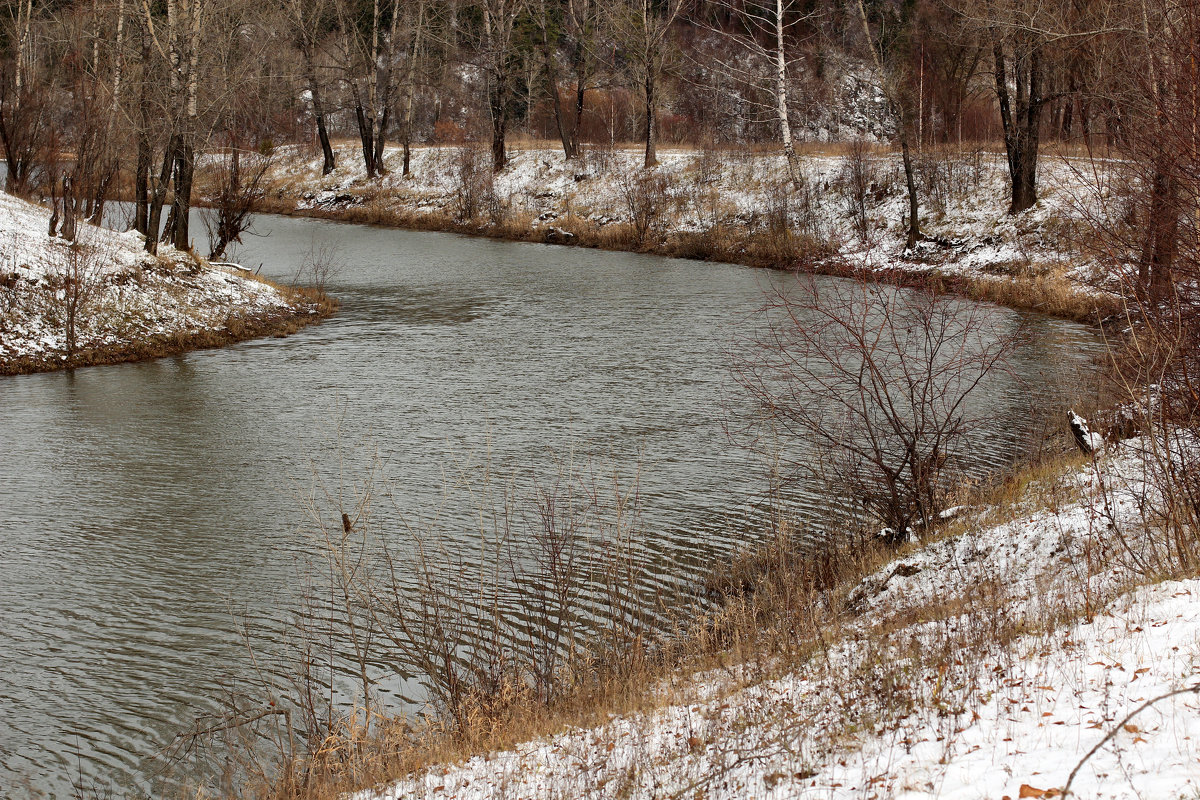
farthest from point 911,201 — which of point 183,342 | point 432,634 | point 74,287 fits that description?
point 432,634

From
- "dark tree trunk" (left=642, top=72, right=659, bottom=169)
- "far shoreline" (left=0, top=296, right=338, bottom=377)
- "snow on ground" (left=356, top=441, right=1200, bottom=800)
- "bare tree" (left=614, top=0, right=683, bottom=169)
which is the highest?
"bare tree" (left=614, top=0, right=683, bottom=169)

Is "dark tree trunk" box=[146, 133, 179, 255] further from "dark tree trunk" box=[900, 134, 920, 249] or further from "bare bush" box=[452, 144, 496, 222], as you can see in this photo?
"bare bush" box=[452, 144, 496, 222]

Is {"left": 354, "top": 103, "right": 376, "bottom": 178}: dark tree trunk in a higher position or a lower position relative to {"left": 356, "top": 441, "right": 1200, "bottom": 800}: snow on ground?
higher

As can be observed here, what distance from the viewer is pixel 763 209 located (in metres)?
32.3

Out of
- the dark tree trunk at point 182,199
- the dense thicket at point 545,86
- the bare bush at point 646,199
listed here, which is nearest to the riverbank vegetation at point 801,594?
the dense thicket at point 545,86

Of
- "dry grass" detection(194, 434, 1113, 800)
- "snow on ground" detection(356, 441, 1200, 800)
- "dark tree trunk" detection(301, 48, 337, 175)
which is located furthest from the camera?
"dark tree trunk" detection(301, 48, 337, 175)

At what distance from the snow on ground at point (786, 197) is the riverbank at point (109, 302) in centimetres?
1246

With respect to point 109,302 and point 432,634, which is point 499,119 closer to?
point 109,302

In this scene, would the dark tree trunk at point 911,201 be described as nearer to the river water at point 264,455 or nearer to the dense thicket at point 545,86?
the dense thicket at point 545,86

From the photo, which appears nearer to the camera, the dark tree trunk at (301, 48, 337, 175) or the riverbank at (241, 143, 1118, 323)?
the riverbank at (241, 143, 1118, 323)

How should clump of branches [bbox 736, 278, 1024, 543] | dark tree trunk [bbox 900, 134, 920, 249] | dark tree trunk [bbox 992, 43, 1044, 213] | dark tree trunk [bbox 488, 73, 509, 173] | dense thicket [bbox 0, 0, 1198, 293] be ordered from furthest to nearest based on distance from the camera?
dark tree trunk [bbox 488, 73, 509, 173] → dark tree trunk [bbox 900, 134, 920, 249] → dark tree trunk [bbox 992, 43, 1044, 213] → dense thicket [bbox 0, 0, 1198, 293] → clump of branches [bbox 736, 278, 1024, 543]

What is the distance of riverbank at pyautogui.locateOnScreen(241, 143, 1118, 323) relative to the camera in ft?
77.4

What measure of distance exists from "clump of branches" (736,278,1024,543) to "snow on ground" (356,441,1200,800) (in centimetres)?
216

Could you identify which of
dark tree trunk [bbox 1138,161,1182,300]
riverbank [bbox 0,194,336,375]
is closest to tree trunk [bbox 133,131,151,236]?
riverbank [bbox 0,194,336,375]
